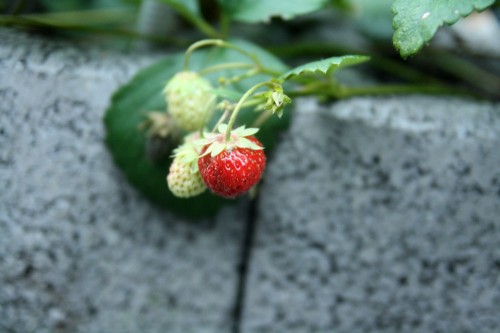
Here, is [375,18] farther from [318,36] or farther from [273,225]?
[273,225]

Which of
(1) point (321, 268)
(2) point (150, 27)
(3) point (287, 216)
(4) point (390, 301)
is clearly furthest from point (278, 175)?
(2) point (150, 27)

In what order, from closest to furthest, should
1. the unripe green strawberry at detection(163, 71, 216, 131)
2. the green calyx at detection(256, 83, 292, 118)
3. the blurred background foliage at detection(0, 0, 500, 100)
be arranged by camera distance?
the green calyx at detection(256, 83, 292, 118) → the unripe green strawberry at detection(163, 71, 216, 131) → the blurred background foliage at detection(0, 0, 500, 100)

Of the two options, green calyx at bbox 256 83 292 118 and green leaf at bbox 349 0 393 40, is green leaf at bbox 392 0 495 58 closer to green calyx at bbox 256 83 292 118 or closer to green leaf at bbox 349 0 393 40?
green calyx at bbox 256 83 292 118

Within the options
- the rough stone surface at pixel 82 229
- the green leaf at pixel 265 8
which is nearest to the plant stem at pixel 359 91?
the green leaf at pixel 265 8

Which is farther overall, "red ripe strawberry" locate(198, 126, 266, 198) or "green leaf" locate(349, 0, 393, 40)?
"green leaf" locate(349, 0, 393, 40)

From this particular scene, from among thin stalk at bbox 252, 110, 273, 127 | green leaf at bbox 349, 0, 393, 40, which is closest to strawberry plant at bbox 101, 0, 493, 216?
thin stalk at bbox 252, 110, 273, 127

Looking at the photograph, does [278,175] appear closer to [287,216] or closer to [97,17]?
[287,216]
